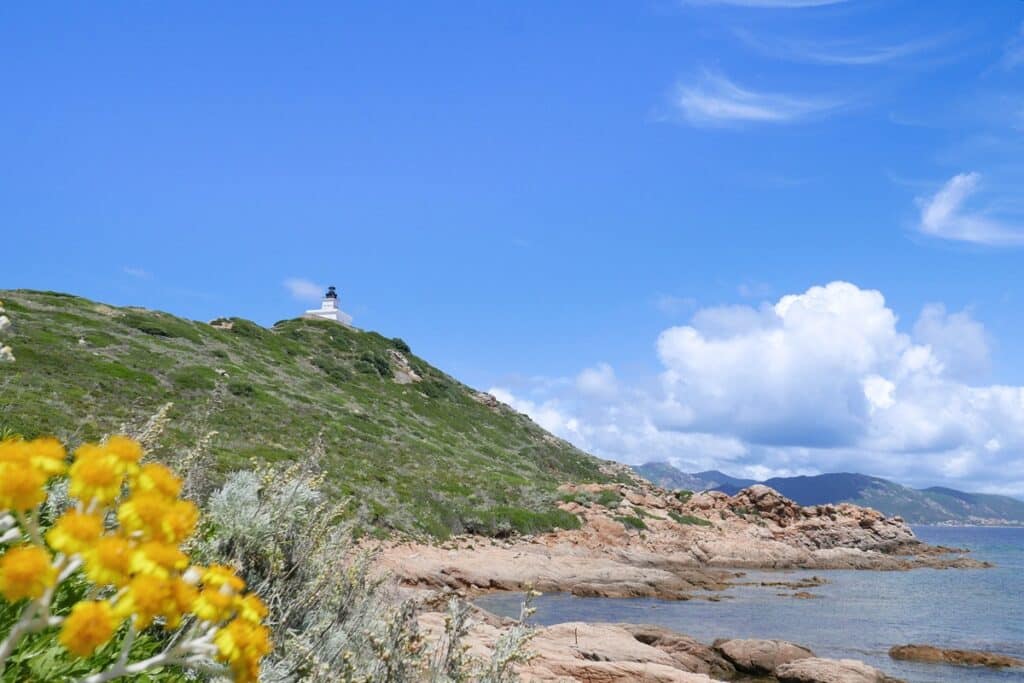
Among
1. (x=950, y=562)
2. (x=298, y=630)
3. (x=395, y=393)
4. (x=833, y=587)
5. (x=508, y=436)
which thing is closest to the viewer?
(x=298, y=630)

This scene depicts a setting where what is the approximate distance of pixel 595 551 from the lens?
129 ft

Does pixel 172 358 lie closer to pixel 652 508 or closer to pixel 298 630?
pixel 652 508

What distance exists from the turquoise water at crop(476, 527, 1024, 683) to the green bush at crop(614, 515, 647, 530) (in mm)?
10421

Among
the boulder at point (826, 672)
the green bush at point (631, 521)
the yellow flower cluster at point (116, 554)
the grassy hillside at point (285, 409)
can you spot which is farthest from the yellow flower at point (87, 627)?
the green bush at point (631, 521)

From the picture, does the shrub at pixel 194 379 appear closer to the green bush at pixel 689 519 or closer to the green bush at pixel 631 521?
the green bush at pixel 631 521

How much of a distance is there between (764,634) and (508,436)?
5481 centimetres

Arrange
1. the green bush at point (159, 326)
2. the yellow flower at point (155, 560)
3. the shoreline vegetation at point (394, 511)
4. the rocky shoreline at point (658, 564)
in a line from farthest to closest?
the green bush at point (159, 326)
the rocky shoreline at point (658, 564)
the shoreline vegetation at point (394, 511)
the yellow flower at point (155, 560)

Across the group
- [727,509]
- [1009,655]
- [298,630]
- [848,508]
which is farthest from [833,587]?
[298,630]

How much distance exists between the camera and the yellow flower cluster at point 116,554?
133cm

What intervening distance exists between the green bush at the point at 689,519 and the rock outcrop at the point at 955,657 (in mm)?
30714

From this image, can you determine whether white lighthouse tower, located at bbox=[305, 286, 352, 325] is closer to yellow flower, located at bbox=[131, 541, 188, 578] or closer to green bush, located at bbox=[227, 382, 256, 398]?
green bush, located at bbox=[227, 382, 256, 398]

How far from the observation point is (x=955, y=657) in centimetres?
2117

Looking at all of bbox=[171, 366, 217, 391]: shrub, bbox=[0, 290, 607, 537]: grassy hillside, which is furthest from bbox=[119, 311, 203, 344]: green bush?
bbox=[171, 366, 217, 391]: shrub

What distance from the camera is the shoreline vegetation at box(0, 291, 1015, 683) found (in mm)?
5258
